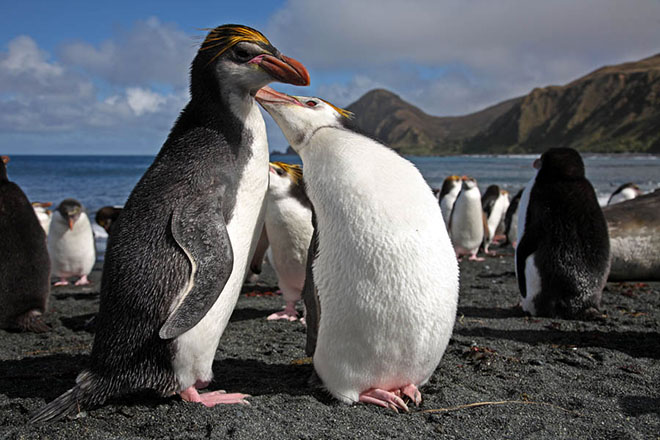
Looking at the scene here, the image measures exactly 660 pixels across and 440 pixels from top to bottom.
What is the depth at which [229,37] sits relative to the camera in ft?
10.2

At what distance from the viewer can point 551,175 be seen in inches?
223

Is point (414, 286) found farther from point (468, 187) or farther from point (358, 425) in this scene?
point (468, 187)

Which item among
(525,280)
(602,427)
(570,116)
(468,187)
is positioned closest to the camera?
(602,427)

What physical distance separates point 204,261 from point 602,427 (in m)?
2.14

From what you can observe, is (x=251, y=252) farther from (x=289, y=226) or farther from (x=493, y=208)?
(x=493, y=208)

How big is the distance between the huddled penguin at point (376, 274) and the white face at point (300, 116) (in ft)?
0.53

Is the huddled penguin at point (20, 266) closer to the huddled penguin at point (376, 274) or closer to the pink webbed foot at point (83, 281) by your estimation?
the pink webbed foot at point (83, 281)

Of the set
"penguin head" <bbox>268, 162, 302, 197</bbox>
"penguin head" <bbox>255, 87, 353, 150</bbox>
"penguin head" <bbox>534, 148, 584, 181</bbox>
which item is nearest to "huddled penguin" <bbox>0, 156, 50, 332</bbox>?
"penguin head" <bbox>268, 162, 302, 197</bbox>

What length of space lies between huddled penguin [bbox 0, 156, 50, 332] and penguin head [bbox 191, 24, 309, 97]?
352 centimetres

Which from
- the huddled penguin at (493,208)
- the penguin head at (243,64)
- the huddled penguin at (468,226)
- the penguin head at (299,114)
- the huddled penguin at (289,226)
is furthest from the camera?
the huddled penguin at (493,208)

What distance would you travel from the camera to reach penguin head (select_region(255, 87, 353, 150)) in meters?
3.21

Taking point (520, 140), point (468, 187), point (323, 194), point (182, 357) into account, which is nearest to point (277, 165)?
point (323, 194)

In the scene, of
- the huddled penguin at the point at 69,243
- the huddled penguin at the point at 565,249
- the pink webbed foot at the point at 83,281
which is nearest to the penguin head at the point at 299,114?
the huddled penguin at the point at 565,249

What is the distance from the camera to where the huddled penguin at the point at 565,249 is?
17.4 feet
